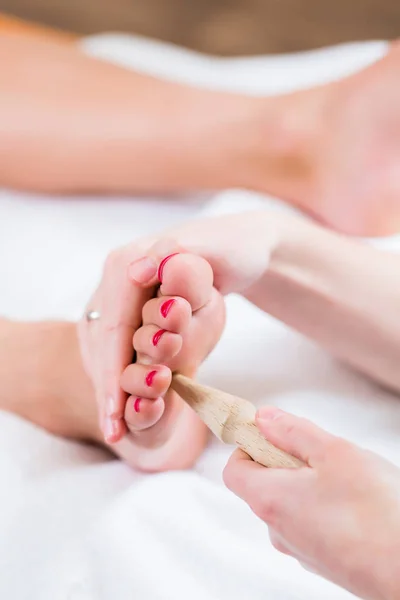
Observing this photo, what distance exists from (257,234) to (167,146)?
1.13ft

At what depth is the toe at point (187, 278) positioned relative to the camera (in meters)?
0.59

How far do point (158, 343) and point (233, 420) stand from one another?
8 cm

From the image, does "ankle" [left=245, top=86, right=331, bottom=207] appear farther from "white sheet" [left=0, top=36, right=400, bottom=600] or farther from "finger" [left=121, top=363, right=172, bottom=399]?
"finger" [left=121, top=363, right=172, bottom=399]

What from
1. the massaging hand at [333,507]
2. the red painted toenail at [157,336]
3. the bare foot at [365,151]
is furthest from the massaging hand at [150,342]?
the bare foot at [365,151]

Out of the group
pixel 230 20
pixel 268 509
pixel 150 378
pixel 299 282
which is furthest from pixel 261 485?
pixel 230 20

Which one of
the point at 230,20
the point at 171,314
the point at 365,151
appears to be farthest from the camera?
the point at 230,20

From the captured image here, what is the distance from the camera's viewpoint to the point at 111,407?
1.99 feet

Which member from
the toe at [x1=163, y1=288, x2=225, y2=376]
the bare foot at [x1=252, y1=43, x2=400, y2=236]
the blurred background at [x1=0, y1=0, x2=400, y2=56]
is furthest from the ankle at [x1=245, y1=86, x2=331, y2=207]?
the blurred background at [x1=0, y1=0, x2=400, y2=56]

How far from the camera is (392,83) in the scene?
0.88m

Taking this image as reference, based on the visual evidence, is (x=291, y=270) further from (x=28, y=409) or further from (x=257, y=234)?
(x=28, y=409)

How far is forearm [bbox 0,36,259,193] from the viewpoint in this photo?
0.97 metres

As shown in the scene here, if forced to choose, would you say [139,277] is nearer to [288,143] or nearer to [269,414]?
[269,414]

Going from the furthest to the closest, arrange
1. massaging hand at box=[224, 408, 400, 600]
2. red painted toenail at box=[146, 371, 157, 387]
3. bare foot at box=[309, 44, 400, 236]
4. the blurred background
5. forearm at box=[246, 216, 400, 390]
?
the blurred background < bare foot at box=[309, 44, 400, 236] < forearm at box=[246, 216, 400, 390] < red painted toenail at box=[146, 371, 157, 387] < massaging hand at box=[224, 408, 400, 600]

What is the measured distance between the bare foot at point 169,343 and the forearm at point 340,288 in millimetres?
84
